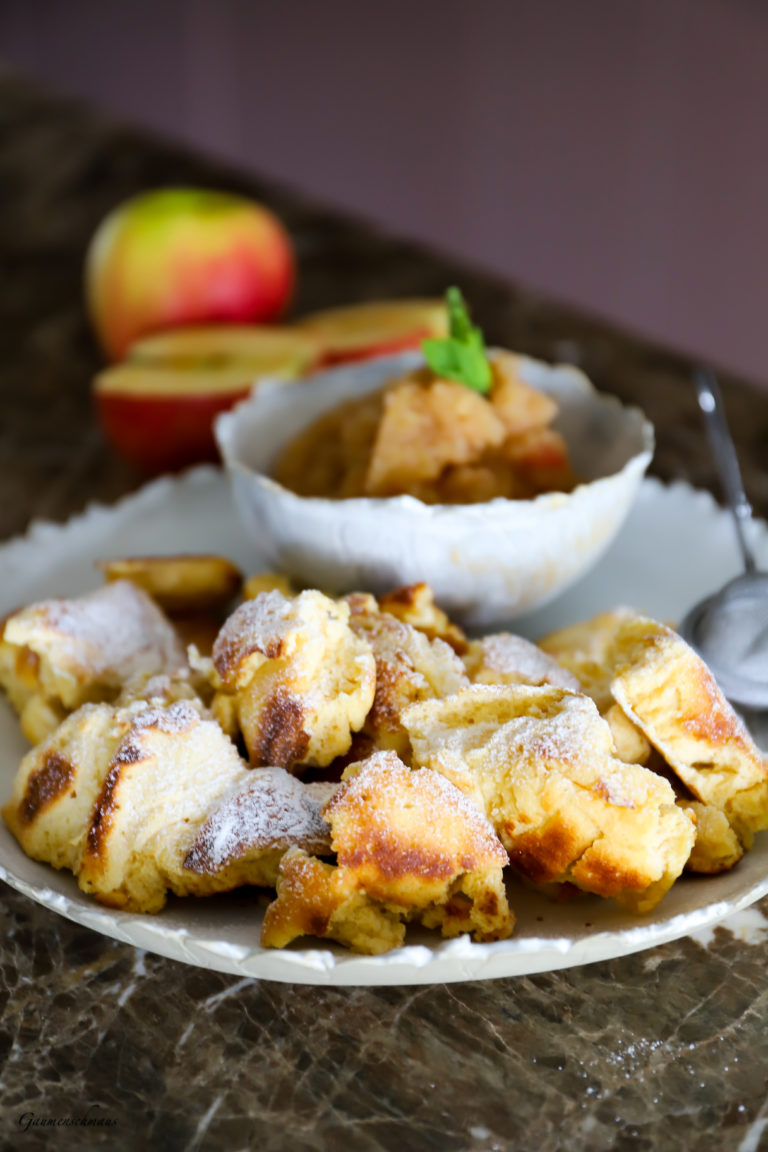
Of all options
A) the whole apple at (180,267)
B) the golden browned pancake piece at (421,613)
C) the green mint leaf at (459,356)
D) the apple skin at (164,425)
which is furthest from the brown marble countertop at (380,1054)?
the whole apple at (180,267)

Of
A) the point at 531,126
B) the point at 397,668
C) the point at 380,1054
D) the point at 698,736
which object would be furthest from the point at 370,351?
the point at 531,126

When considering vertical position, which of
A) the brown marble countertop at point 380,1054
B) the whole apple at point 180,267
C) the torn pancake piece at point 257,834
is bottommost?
the brown marble countertop at point 380,1054

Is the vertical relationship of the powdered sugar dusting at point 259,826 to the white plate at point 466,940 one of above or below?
above

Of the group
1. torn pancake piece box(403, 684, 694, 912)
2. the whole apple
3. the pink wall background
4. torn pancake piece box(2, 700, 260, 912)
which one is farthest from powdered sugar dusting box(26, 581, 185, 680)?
the pink wall background

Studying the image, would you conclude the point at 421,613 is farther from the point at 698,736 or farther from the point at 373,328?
the point at 373,328

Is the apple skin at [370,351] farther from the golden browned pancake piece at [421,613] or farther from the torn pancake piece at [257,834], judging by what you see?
the torn pancake piece at [257,834]

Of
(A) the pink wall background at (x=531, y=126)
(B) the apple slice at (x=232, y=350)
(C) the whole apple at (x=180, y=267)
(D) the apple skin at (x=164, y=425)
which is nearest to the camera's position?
(D) the apple skin at (x=164, y=425)

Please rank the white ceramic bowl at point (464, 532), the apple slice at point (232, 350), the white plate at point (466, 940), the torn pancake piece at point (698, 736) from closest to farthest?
1. the white plate at point (466, 940)
2. the torn pancake piece at point (698, 736)
3. the white ceramic bowl at point (464, 532)
4. the apple slice at point (232, 350)

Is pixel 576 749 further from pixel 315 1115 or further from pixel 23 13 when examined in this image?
pixel 23 13
